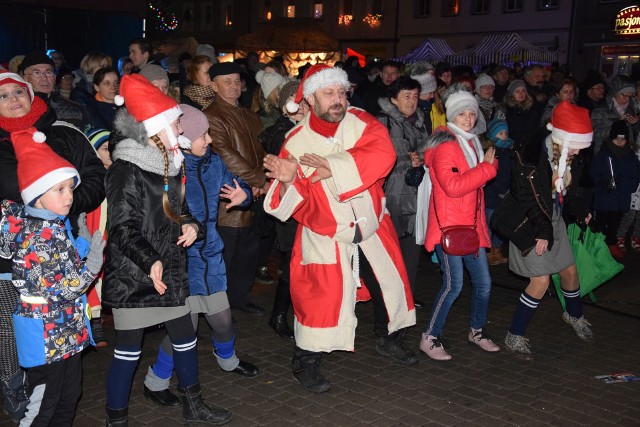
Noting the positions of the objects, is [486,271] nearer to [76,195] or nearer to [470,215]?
[470,215]

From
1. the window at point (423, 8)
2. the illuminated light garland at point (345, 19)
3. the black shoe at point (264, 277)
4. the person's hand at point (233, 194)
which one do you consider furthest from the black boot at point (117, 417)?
the illuminated light garland at point (345, 19)

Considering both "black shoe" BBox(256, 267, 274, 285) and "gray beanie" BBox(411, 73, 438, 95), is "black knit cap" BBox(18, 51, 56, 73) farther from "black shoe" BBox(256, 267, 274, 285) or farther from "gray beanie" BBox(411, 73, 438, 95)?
"gray beanie" BBox(411, 73, 438, 95)

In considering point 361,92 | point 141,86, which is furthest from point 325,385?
point 361,92

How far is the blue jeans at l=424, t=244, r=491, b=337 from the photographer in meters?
5.84

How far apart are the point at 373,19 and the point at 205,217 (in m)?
39.1

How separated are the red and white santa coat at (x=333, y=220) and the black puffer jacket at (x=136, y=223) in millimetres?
989

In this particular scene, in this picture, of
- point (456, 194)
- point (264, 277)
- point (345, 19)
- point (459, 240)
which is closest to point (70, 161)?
point (456, 194)

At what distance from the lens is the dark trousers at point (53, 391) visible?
4004 millimetres

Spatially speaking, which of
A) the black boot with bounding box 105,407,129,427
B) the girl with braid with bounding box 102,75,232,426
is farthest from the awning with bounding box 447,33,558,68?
the black boot with bounding box 105,407,129,427

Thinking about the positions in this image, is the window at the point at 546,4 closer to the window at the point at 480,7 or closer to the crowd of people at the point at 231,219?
the window at the point at 480,7

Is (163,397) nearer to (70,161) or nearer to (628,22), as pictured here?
(70,161)

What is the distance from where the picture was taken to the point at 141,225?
4.19 m

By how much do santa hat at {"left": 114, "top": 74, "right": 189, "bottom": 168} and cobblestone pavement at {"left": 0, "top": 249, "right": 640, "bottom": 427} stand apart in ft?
6.40

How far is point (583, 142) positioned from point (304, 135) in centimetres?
234
